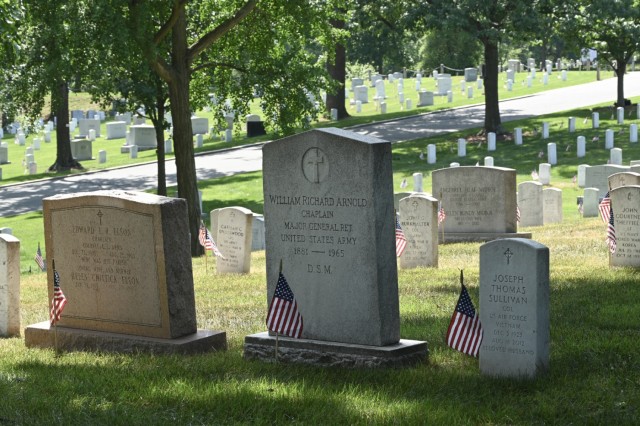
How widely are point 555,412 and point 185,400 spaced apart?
2627 mm

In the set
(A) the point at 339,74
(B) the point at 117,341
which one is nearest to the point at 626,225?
(B) the point at 117,341

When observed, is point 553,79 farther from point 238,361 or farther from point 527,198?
point 238,361

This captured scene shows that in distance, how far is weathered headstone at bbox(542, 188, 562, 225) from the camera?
25.1 metres

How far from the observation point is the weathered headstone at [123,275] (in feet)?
33.6

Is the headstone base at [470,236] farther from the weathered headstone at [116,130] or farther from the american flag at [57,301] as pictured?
the weathered headstone at [116,130]

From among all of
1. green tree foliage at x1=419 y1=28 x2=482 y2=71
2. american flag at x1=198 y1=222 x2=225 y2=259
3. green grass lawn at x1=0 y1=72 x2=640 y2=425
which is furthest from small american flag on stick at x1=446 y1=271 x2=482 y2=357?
green tree foliage at x1=419 y1=28 x2=482 y2=71

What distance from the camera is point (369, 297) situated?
9062 millimetres

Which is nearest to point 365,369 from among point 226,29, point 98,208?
point 98,208

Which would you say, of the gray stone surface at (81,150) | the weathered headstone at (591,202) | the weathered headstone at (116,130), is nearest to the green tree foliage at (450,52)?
the weathered headstone at (116,130)

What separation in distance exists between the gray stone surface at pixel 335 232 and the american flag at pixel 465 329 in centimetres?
63

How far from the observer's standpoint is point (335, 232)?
9211 millimetres

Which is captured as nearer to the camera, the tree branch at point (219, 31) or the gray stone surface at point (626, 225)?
the gray stone surface at point (626, 225)

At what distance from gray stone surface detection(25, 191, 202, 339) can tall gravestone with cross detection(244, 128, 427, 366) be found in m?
1.12

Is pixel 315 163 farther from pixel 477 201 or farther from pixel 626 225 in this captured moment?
pixel 477 201
